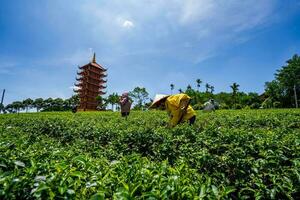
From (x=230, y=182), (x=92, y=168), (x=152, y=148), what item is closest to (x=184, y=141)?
(x=152, y=148)

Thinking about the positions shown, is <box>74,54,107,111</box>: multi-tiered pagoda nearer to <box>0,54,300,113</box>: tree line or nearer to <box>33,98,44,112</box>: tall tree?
<box>0,54,300,113</box>: tree line

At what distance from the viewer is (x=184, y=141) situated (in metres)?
4.49

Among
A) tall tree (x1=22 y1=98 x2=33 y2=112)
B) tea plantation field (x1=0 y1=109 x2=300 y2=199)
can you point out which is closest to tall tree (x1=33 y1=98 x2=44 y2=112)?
tall tree (x1=22 y1=98 x2=33 y2=112)

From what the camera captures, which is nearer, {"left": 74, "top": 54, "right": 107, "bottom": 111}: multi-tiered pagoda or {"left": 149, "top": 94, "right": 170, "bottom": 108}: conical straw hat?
{"left": 149, "top": 94, "right": 170, "bottom": 108}: conical straw hat

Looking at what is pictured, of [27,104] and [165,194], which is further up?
[27,104]

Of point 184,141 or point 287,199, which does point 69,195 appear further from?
point 184,141

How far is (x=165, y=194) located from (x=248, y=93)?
6948 cm

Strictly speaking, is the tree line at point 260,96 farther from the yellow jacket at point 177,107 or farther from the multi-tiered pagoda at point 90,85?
the yellow jacket at point 177,107

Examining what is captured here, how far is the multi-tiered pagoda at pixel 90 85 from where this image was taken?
6400cm

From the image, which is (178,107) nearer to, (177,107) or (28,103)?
(177,107)

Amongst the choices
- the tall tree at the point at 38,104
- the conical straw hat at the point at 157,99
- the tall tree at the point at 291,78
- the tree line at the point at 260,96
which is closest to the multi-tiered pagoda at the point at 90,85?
the tree line at the point at 260,96

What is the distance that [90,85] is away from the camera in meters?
65.8

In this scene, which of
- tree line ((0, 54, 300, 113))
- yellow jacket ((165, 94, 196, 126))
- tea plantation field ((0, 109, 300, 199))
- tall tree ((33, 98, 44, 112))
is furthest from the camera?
tall tree ((33, 98, 44, 112))

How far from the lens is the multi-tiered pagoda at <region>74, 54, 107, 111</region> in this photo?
64.0 meters
